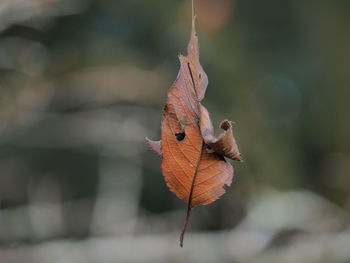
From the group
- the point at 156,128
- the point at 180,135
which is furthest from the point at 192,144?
the point at 156,128

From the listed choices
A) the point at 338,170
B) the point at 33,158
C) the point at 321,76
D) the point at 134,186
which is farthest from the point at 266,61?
the point at 33,158

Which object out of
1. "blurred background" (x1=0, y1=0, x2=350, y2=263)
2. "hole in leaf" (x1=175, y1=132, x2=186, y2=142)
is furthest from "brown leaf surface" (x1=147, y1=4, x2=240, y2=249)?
"blurred background" (x1=0, y1=0, x2=350, y2=263)

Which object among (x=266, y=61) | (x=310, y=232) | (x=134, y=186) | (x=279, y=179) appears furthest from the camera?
(x=266, y=61)

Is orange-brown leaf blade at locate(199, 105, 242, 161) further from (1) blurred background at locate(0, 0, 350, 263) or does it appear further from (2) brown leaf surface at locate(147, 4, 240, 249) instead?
(1) blurred background at locate(0, 0, 350, 263)

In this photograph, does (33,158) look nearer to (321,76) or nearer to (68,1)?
(68,1)

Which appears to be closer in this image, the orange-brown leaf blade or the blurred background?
the orange-brown leaf blade
